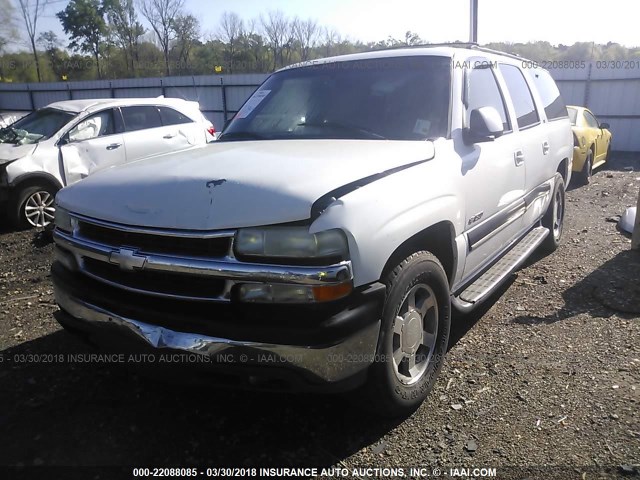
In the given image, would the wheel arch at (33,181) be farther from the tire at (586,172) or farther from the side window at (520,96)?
the tire at (586,172)

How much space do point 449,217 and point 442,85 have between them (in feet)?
3.13

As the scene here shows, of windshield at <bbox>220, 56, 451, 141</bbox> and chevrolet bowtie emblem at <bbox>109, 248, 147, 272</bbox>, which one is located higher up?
windshield at <bbox>220, 56, 451, 141</bbox>

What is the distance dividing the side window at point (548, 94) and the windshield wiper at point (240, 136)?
3002mm

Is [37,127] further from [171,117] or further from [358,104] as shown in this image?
[358,104]

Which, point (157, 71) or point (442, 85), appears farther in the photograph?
point (157, 71)

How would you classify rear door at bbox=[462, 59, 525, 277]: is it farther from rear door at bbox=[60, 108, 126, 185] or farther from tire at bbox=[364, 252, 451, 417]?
rear door at bbox=[60, 108, 126, 185]

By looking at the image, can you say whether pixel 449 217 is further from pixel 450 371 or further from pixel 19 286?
pixel 19 286

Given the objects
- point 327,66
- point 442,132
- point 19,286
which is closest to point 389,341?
point 442,132

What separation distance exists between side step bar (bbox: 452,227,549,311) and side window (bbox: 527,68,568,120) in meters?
1.36

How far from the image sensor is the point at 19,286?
4.99 m

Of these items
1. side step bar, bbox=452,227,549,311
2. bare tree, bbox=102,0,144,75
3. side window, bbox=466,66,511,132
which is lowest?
side step bar, bbox=452,227,549,311

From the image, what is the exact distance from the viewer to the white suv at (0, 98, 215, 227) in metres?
6.83

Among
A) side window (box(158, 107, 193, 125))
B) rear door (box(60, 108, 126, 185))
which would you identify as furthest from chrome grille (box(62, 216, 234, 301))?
side window (box(158, 107, 193, 125))

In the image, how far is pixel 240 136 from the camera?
3.70 meters
